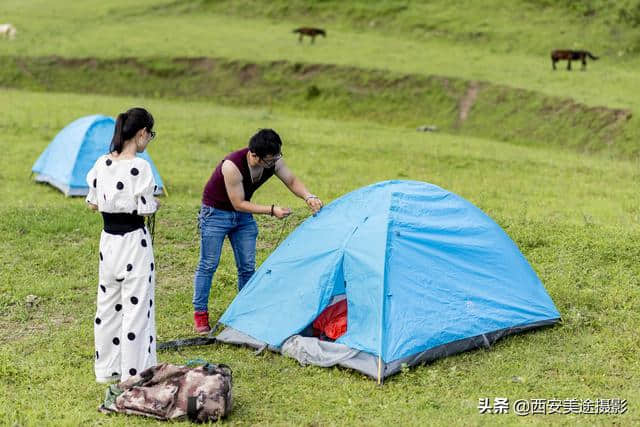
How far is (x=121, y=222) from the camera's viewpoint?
23.2ft

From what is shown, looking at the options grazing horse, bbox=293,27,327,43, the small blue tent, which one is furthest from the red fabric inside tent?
grazing horse, bbox=293,27,327,43

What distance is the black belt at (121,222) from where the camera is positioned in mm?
7043

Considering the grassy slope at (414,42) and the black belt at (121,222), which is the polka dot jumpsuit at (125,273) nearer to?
the black belt at (121,222)

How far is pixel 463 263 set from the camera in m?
8.43

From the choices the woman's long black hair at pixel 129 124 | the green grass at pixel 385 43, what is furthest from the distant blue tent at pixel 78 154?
the green grass at pixel 385 43

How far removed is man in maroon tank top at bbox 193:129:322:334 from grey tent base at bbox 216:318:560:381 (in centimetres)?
74

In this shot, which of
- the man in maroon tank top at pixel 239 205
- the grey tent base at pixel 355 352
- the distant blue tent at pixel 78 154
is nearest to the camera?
the grey tent base at pixel 355 352

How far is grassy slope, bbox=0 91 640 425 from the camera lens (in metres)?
7.21

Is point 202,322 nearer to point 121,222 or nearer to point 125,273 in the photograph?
point 125,273

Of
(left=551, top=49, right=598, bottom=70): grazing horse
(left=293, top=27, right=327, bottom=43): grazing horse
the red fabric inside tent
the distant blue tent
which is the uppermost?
(left=293, top=27, right=327, bottom=43): grazing horse

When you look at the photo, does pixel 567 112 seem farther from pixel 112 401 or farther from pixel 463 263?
pixel 112 401

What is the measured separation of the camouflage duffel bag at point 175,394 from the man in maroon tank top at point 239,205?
6.40 ft

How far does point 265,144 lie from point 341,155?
1226cm

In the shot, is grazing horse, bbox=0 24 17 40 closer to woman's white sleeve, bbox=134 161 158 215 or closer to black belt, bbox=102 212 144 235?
black belt, bbox=102 212 144 235
